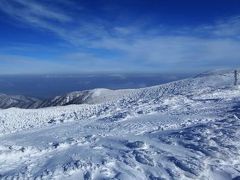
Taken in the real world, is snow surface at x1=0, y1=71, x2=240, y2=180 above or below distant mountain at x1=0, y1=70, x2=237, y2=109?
below

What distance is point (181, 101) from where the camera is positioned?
25734 millimetres

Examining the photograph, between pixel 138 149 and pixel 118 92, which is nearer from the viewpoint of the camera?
pixel 138 149

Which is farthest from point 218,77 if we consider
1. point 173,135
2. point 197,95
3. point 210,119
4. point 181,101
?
point 173,135

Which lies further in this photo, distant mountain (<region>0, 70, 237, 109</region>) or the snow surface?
distant mountain (<region>0, 70, 237, 109</region>)

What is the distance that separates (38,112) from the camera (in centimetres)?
3400

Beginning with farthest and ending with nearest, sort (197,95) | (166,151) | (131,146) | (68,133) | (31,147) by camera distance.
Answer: (197,95), (68,133), (31,147), (131,146), (166,151)

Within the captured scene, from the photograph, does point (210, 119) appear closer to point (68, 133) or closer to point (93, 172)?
point (68, 133)

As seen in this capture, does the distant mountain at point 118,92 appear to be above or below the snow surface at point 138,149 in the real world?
above

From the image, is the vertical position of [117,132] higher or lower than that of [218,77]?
lower

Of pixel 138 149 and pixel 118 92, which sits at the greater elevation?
pixel 118 92

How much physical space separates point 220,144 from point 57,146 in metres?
6.20

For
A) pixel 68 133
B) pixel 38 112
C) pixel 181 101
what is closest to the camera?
pixel 68 133

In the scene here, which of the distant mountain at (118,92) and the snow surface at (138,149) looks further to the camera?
the distant mountain at (118,92)

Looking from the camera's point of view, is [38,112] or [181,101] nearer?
[181,101]
